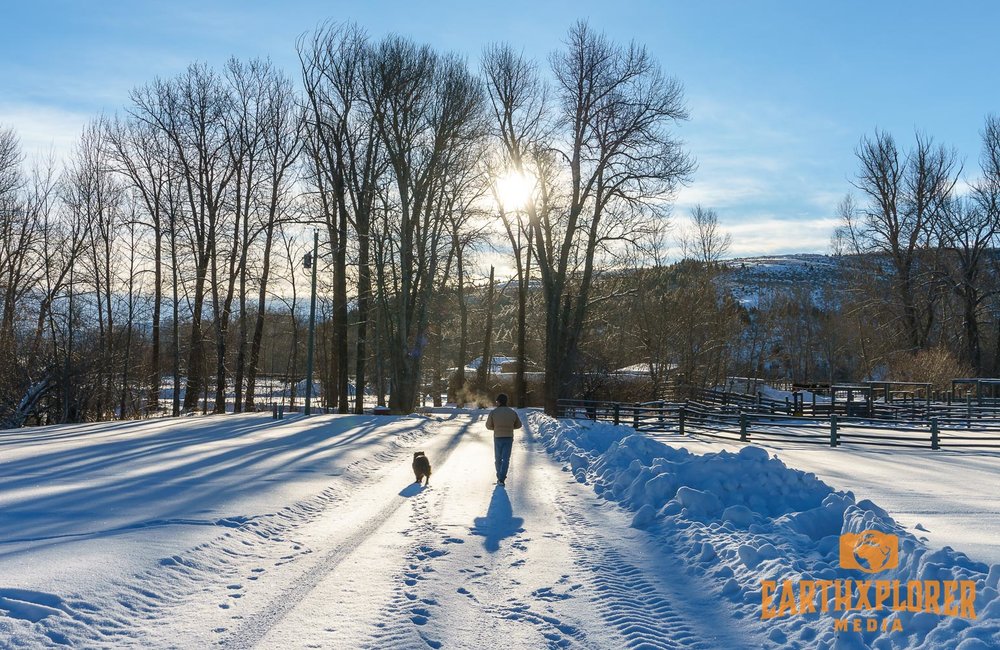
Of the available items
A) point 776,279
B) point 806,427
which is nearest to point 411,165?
point 806,427

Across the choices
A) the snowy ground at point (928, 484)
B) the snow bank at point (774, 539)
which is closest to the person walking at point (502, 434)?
the snow bank at point (774, 539)

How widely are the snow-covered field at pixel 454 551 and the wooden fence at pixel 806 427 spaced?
8.00 metres

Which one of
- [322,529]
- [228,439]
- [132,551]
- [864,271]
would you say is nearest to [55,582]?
[132,551]

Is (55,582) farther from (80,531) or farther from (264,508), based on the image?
(264,508)

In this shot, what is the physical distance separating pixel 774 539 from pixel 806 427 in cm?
2117

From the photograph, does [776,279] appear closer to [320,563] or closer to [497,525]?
[497,525]

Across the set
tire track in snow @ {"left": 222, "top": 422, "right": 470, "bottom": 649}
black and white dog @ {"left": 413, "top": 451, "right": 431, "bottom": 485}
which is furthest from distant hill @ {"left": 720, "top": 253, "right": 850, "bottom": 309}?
tire track in snow @ {"left": 222, "top": 422, "right": 470, "bottom": 649}

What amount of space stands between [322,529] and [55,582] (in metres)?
3.47

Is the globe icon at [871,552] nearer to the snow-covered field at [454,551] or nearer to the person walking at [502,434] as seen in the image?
the snow-covered field at [454,551]

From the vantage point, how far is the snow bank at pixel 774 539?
4961 mm

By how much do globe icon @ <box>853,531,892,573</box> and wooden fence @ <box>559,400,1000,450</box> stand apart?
16.1 m

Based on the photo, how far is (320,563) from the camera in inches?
294

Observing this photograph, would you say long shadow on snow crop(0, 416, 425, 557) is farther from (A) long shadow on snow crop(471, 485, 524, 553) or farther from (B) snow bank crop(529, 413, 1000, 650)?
(B) snow bank crop(529, 413, 1000, 650)

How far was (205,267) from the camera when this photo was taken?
38000mm
